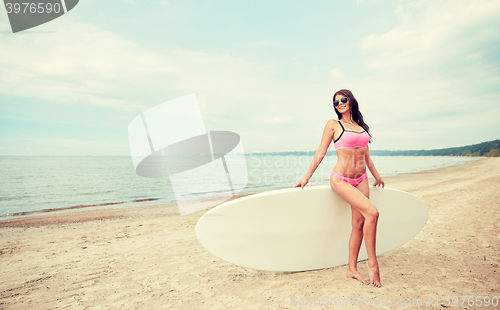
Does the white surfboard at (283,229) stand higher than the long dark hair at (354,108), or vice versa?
the long dark hair at (354,108)

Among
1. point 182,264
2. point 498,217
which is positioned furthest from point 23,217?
point 498,217

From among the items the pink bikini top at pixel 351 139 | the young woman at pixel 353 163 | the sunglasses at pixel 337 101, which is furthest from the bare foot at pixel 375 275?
the sunglasses at pixel 337 101

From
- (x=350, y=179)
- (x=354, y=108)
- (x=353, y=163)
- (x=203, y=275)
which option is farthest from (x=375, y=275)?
(x=203, y=275)

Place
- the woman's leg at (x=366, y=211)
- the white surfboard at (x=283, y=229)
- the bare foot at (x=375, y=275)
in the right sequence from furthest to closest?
the white surfboard at (x=283, y=229) → the bare foot at (x=375, y=275) → the woman's leg at (x=366, y=211)

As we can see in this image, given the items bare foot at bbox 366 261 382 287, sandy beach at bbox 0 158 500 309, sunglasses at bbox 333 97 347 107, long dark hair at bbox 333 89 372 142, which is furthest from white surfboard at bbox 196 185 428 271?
sunglasses at bbox 333 97 347 107

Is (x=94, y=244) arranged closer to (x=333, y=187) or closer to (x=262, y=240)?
(x=262, y=240)

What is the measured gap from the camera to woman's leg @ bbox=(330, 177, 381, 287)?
7.05ft

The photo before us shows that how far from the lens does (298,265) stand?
107 inches

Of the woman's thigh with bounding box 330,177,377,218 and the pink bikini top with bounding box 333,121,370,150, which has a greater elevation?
the pink bikini top with bounding box 333,121,370,150

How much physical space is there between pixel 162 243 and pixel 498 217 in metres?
6.05

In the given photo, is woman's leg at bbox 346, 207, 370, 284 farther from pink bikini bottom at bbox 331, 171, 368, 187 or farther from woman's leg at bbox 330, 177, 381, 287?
pink bikini bottom at bbox 331, 171, 368, 187

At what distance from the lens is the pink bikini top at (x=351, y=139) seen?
7.32 ft

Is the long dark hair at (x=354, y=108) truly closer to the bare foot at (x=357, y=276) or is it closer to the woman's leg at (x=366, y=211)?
the woman's leg at (x=366, y=211)

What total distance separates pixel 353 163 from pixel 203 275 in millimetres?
2005
